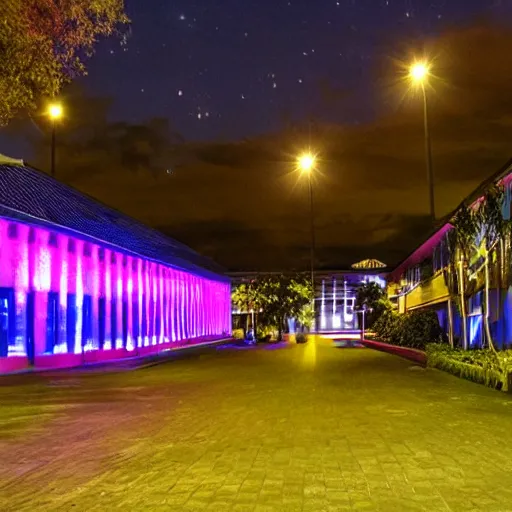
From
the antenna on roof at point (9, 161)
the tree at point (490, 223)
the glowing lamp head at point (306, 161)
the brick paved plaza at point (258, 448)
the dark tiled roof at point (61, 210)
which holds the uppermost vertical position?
the glowing lamp head at point (306, 161)

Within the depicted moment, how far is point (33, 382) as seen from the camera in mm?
16688

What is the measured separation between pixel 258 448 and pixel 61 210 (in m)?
17.1

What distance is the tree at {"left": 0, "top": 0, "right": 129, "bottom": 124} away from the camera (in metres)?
9.22

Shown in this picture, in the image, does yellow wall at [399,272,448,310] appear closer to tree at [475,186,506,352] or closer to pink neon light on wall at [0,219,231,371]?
tree at [475,186,506,352]

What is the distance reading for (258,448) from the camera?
785 cm

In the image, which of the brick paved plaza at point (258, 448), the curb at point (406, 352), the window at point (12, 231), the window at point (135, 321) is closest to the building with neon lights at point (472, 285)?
the curb at point (406, 352)

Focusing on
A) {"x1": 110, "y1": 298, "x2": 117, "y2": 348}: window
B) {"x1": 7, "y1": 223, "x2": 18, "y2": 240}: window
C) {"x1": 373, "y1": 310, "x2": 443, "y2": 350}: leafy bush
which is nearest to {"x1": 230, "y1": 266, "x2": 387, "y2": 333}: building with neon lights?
{"x1": 373, "y1": 310, "x2": 443, "y2": 350}: leafy bush

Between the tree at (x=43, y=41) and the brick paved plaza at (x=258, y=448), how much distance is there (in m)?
5.00

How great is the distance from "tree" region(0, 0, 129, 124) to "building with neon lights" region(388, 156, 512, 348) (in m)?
9.68

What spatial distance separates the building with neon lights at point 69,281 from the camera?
19781mm

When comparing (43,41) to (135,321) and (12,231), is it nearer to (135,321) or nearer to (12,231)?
(12,231)

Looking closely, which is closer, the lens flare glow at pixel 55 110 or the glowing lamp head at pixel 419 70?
the lens flare glow at pixel 55 110

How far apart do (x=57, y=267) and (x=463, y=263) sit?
1250 cm

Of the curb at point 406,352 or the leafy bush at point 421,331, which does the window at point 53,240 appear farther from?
the leafy bush at point 421,331
